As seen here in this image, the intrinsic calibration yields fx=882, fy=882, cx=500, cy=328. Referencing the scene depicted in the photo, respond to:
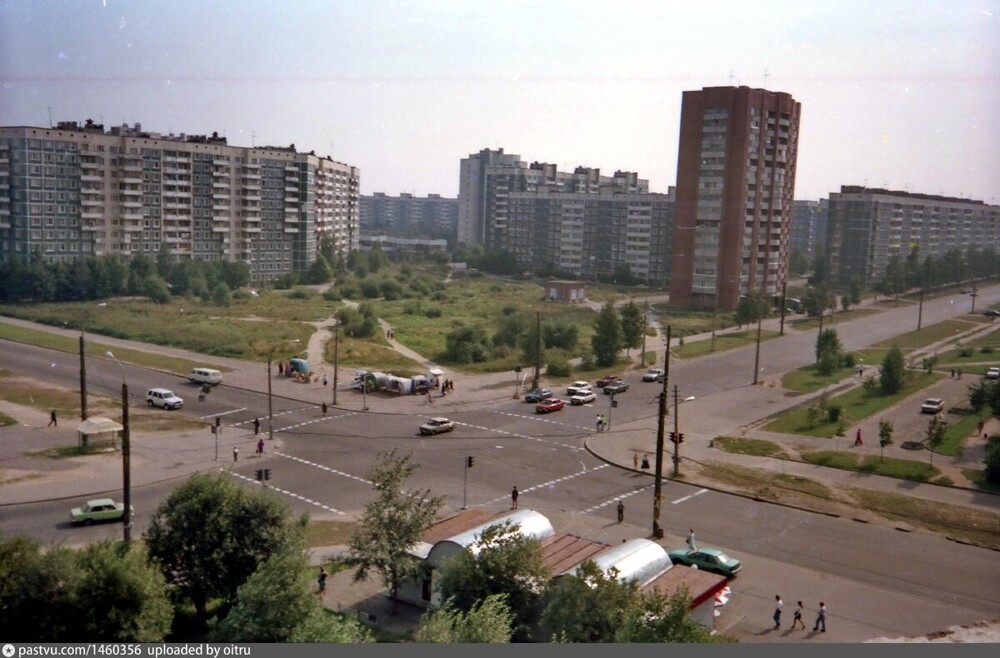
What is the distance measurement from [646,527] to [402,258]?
5232cm

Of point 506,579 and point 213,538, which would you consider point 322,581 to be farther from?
point 506,579

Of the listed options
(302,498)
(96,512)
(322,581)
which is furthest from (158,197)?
(322,581)

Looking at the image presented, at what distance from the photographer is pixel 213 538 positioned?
25.8 feet

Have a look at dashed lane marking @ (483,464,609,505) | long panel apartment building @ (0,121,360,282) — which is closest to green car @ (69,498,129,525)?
dashed lane marking @ (483,464,609,505)

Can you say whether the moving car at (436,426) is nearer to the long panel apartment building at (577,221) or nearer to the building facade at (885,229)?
the building facade at (885,229)

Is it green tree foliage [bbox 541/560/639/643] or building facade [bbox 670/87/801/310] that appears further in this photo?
building facade [bbox 670/87/801/310]

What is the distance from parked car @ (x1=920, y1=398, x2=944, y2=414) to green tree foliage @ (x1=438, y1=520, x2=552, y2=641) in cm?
1312

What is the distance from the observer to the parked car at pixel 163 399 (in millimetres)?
17984

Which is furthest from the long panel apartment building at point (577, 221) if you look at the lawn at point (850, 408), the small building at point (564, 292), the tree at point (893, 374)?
the tree at point (893, 374)

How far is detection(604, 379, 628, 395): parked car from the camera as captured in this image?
20327 millimetres

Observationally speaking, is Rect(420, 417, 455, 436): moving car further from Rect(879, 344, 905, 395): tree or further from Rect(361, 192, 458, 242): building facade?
Rect(361, 192, 458, 242): building facade

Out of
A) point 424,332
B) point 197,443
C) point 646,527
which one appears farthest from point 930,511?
point 424,332

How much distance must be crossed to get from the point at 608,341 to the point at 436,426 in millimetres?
9273

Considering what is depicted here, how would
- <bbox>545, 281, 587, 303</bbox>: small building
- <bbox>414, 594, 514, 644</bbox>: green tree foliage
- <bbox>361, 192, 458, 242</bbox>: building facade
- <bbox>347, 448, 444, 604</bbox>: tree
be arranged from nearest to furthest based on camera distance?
<bbox>414, 594, 514, 644</bbox>: green tree foliage → <bbox>347, 448, 444, 604</bbox>: tree → <bbox>545, 281, 587, 303</bbox>: small building → <bbox>361, 192, 458, 242</bbox>: building facade
